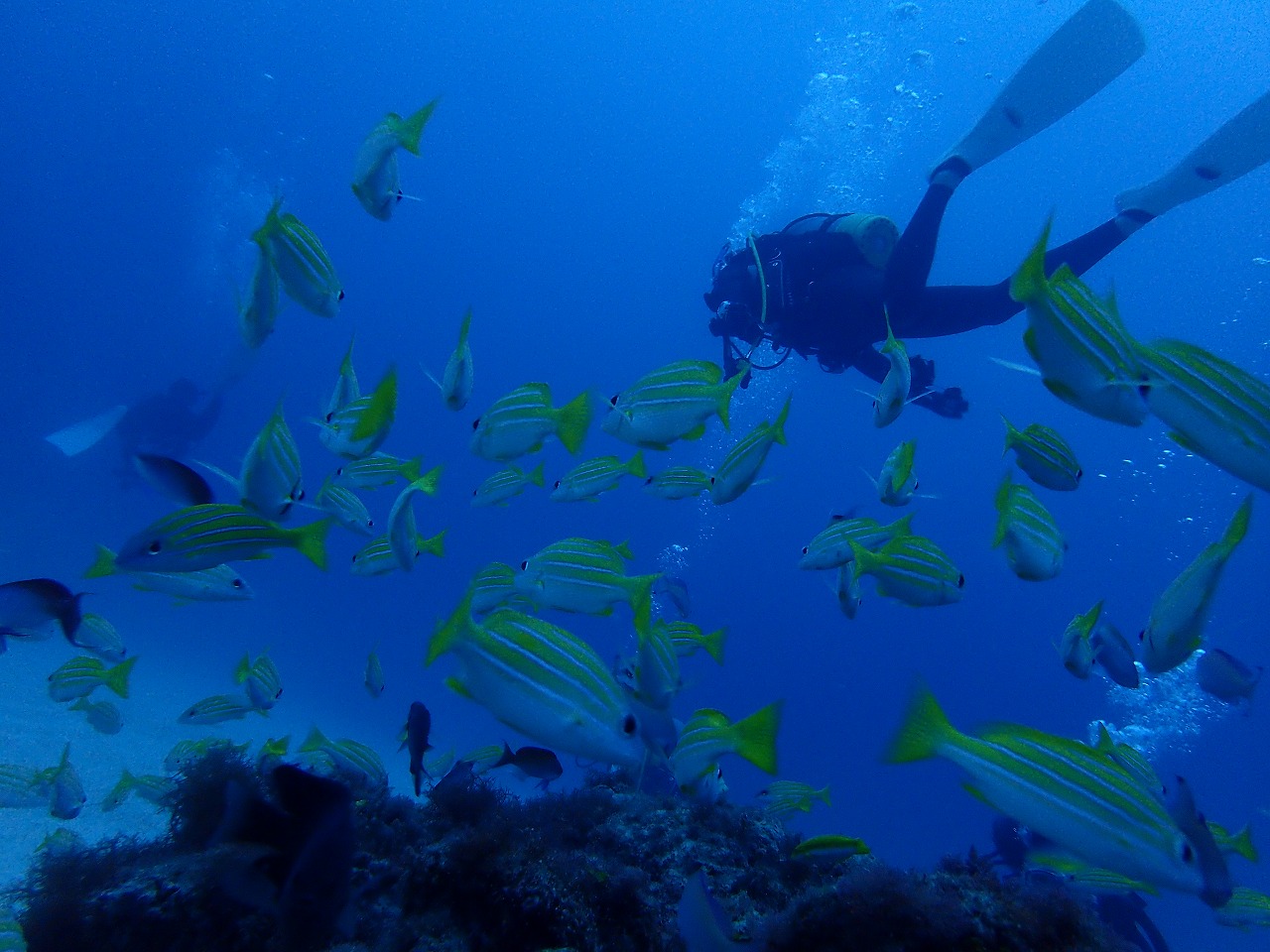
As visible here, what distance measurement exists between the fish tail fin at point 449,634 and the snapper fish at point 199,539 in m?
1.23

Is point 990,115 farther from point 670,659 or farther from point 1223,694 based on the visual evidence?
point 670,659

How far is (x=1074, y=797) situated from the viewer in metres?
1.76

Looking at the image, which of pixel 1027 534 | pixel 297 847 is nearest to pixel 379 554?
pixel 297 847

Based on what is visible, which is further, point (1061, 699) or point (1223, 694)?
point (1061, 699)

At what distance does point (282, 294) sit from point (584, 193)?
272 ft

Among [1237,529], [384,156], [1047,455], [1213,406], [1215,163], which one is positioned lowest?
[1237,529]

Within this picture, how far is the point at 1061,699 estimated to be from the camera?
1813 inches

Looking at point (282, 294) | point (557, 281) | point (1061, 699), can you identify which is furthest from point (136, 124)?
point (1061, 699)

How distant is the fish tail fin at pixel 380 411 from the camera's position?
2.96 m

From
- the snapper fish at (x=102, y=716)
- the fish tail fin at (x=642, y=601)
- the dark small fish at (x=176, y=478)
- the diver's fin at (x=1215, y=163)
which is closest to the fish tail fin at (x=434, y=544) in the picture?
the dark small fish at (x=176, y=478)

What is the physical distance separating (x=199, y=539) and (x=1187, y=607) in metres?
3.69

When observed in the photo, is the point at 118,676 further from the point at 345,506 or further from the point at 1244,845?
the point at 1244,845

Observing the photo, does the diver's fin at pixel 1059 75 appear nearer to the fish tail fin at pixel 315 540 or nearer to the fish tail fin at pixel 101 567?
the fish tail fin at pixel 315 540

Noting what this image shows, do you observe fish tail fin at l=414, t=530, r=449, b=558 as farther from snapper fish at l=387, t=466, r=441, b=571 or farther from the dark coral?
the dark coral
